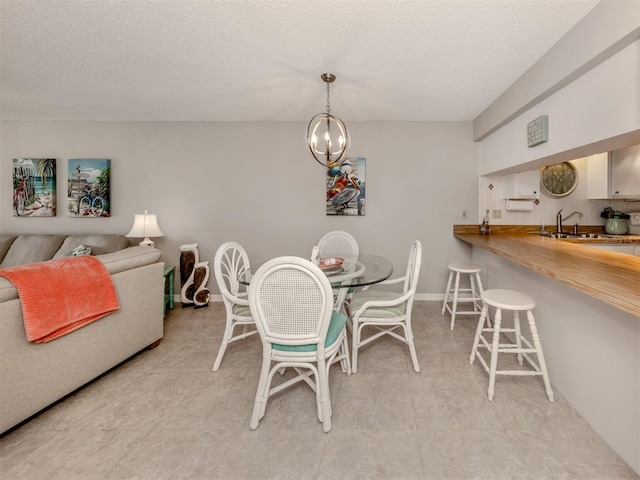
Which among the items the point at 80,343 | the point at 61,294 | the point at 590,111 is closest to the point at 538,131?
the point at 590,111

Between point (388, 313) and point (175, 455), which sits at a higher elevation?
point (388, 313)

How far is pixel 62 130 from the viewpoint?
3.54 metres

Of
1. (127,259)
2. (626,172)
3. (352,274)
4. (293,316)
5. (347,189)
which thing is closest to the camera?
(293,316)

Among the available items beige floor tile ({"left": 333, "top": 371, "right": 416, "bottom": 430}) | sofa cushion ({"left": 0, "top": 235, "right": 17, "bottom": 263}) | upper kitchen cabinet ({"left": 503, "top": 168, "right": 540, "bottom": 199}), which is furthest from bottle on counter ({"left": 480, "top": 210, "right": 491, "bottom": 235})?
sofa cushion ({"left": 0, "top": 235, "right": 17, "bottom": 263})

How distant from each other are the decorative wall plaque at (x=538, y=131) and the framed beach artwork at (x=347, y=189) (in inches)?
66.4

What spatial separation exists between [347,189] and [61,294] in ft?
9.25

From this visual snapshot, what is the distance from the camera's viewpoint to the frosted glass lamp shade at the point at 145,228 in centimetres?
322

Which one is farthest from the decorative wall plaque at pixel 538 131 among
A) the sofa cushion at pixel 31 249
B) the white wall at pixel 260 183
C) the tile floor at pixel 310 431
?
the sofa cushion at pixel 31 249

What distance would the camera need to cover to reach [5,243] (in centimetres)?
324

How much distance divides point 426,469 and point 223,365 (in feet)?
4.99

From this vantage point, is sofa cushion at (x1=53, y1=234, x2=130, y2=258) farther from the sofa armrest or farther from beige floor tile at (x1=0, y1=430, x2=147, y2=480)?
beige floor tile at (x1=0, y1=430, x2=147, y2=480)

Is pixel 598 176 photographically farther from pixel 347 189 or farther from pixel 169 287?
pixel 169 287

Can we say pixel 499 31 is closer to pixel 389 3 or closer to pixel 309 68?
pixel 389 3

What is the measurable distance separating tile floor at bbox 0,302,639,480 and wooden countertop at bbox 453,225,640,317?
822mm
